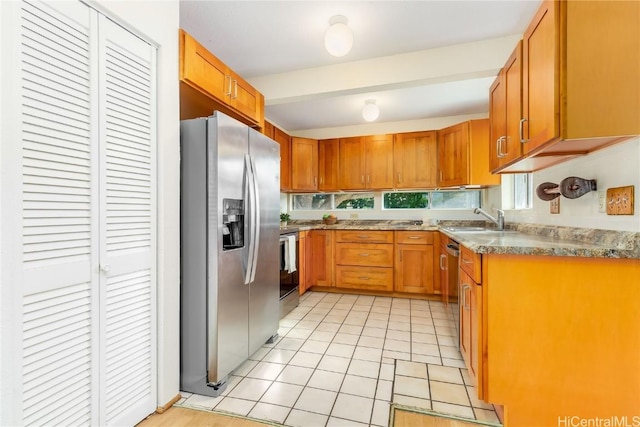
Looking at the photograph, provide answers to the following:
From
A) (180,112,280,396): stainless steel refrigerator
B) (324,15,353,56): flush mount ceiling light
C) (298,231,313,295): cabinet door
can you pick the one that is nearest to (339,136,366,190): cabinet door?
(298,231,313,295): cabinet door

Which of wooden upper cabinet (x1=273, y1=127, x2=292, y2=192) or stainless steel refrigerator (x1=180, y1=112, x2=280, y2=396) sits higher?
wooden upper cabinet (x1=273, y1=127, x2=292, y2=192)

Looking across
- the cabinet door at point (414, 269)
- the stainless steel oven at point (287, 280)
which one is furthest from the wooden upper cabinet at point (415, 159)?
the stainless steel oven at point (287, 280)

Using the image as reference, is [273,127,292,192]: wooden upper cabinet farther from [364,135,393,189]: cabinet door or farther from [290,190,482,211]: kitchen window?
[364,135,393,189]: cabinet door

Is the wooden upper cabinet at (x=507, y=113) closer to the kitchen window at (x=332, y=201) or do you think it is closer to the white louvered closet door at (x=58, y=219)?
the white louvered closet door at (x=58, y=219)

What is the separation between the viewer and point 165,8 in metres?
Answer: 1.63

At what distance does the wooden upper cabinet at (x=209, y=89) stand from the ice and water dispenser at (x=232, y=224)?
Answer: 2.63 ft

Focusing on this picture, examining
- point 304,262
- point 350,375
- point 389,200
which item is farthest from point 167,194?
point 389,200

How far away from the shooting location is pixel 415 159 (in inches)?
159

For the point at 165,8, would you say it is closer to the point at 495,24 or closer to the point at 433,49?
the point at 433,49

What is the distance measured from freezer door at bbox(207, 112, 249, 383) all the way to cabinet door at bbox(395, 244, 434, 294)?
239 centimetres

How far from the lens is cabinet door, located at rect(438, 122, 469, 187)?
352 centimetres

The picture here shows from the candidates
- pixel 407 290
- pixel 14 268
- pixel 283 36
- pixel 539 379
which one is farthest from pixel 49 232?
pixel 407 290

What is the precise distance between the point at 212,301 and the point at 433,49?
8.37ft

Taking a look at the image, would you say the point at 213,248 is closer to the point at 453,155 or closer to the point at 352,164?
the point at 352,164
